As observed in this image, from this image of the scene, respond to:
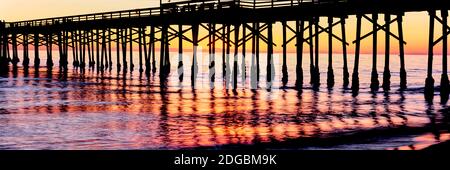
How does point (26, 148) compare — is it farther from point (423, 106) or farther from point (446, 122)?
point (423, 106)

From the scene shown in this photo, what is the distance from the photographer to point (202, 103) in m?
23.5

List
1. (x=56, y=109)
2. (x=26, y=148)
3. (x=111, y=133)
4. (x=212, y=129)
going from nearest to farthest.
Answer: (x=26, y=148) → (x=111, y=133) → (x=212, y=129) → (x=56, y=109)

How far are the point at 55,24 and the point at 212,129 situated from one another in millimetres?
39909

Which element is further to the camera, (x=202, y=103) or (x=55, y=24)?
(x=55, y=24)

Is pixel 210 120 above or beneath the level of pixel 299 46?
beneath

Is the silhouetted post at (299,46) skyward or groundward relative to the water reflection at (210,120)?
skyward

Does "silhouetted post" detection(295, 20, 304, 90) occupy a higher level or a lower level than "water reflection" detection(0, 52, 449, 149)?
higher

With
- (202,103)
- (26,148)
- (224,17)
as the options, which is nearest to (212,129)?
(26,148)

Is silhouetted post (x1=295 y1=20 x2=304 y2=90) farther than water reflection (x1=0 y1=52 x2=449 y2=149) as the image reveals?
Yes

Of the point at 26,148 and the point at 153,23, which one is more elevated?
the point at 153,23

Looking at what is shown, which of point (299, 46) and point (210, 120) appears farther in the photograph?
point (299, 46)

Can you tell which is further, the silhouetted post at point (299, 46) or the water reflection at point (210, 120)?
the silhouetted post at point (299, 46)
